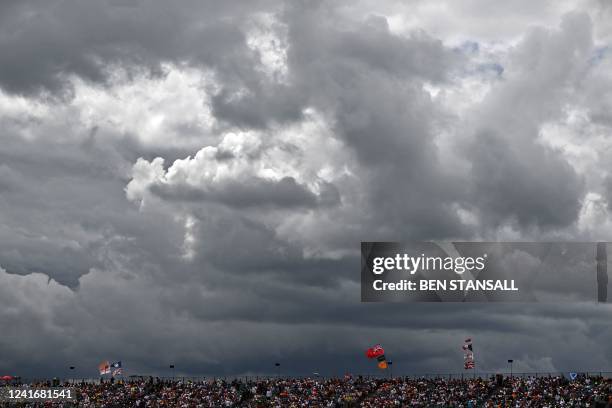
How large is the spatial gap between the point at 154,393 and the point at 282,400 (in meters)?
21.7

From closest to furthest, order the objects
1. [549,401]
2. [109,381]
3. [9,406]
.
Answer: [549,401]
[9,406]
[109,381]

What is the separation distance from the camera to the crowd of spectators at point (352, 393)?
115 metres

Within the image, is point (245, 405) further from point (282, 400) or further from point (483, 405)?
point (483, 405)

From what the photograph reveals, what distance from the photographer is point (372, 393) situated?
127938 millimetres

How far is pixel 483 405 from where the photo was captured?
11750 cm

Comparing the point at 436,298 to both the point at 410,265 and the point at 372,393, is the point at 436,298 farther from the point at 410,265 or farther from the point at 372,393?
the point at 372,393

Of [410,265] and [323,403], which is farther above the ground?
[410,265]

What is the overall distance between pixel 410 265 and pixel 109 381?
80881mm

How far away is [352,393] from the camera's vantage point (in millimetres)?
128375

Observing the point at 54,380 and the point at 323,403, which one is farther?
the point at 54,380

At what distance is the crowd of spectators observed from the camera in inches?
4542

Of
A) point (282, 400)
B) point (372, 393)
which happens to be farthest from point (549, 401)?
point (282, 400)

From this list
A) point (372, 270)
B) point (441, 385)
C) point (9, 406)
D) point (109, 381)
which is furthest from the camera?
point (109, 381)

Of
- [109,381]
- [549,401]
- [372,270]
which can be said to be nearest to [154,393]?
[109,381]
